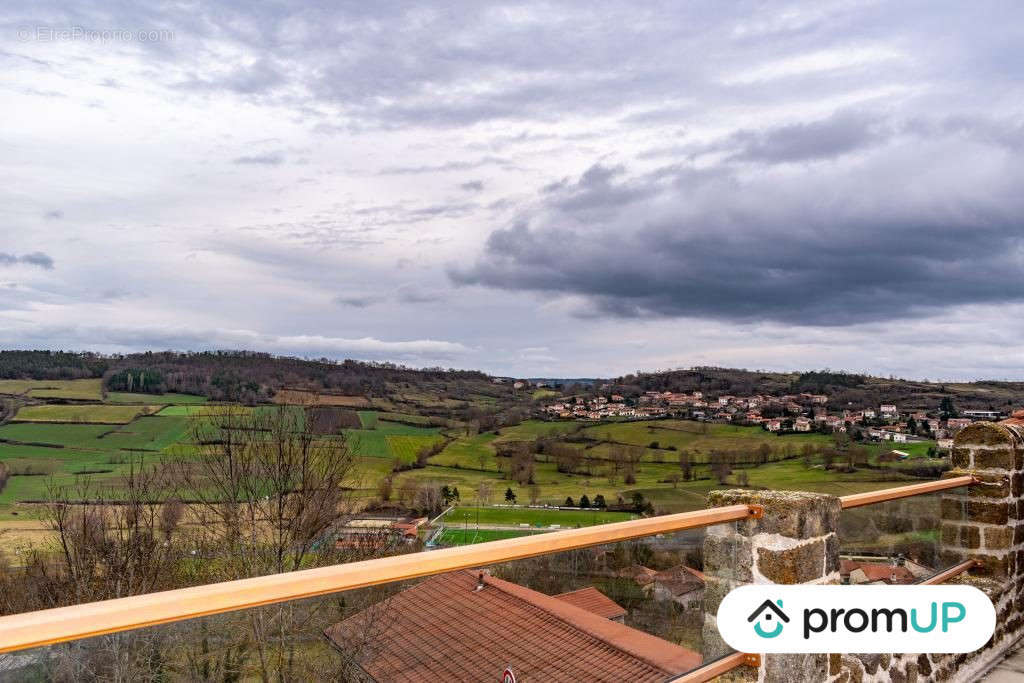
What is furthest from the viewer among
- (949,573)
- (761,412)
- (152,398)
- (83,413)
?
(761,412)

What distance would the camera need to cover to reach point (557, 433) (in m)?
61.5

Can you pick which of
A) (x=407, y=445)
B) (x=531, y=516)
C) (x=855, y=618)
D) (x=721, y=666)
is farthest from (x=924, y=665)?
(x=407, y=445)

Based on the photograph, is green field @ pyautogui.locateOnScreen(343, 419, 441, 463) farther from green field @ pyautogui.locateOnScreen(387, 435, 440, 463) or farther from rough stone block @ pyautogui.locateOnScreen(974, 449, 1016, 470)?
rough stone block @ pyautogui.locateOnScreen(974, 449, 1016, 470)

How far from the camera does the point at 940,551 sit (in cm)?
455

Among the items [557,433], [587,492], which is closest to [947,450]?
[587,492]

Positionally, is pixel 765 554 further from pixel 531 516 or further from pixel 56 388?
pixel 56 388

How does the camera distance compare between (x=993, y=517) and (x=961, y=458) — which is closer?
(x=993, y=517)

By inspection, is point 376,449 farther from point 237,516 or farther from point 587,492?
point 237,516

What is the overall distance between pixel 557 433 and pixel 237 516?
162ft

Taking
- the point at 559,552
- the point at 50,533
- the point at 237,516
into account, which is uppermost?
the point at 559,552

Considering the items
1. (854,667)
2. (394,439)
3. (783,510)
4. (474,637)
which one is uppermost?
(783,510)

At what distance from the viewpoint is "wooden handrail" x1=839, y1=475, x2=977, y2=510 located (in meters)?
3.29

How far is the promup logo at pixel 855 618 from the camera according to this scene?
2.68 m

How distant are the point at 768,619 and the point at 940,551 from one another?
2.59m
